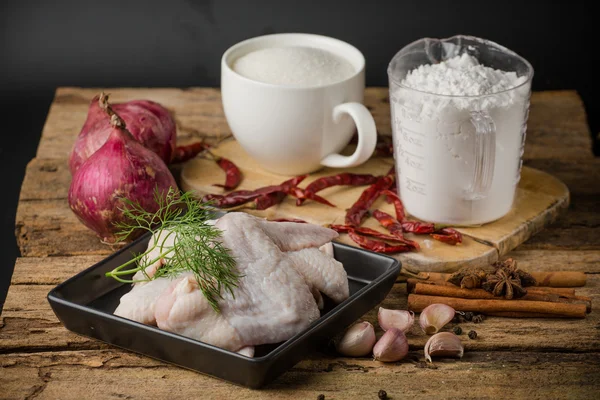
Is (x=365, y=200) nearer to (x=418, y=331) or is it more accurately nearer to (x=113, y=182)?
(x=418, y=331)

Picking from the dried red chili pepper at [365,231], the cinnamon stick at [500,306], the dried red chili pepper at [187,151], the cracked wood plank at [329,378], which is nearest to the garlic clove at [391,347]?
the cracked wood plank at [329,378]

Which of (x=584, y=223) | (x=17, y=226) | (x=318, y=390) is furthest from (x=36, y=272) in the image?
(x=584, y=223)

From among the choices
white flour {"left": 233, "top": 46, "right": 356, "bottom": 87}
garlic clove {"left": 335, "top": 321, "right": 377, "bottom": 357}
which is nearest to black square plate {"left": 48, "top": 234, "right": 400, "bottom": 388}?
garlic clove {"left": 335, "top": 321, "right": 377, "bottom": 357}

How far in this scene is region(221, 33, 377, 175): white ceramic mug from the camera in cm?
264

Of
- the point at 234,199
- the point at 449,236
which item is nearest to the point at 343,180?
the point at 234,199

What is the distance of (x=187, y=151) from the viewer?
2990 mm

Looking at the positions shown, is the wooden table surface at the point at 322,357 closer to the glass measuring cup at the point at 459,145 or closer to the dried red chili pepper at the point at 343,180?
the glass measuring cup at the point at 459,145

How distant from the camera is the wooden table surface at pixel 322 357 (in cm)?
192

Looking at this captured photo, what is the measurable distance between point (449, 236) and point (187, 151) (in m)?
1.00

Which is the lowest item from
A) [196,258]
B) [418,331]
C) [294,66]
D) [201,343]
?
[418,331]

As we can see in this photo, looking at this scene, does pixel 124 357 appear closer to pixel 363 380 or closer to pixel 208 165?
pixel 363 380

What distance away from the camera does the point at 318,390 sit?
1.92 meters

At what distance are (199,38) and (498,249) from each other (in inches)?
74.0

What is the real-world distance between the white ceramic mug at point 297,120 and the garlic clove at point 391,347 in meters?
0.81
